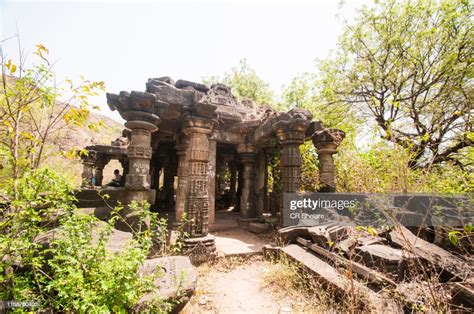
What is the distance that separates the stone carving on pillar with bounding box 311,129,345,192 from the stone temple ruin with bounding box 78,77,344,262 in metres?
0.03

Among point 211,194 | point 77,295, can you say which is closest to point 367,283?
point 77,295

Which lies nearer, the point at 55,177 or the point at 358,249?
the point at 55,177

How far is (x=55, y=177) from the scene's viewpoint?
Result: 185 cm

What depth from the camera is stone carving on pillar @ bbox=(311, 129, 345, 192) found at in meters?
5.90

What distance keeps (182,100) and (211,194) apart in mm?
3063

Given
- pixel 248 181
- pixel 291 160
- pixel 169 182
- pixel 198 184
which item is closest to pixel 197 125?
pixel 198 184

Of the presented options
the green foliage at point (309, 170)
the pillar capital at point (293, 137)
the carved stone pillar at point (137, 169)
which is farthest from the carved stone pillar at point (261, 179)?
the carved stone pillar at point (137, 169)

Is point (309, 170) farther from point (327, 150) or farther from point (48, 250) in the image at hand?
point (48, 250)

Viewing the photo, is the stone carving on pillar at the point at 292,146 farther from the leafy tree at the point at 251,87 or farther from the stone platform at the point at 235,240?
the leafy tree at the point at 251,87

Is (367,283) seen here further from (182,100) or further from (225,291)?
(182,100)

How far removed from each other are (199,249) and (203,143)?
2268mm

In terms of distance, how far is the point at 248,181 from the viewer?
8102 millimetres

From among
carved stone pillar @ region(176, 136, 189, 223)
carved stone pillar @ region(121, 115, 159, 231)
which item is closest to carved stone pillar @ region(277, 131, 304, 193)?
carved stone pillar @ region(176, 136, 189, 223)

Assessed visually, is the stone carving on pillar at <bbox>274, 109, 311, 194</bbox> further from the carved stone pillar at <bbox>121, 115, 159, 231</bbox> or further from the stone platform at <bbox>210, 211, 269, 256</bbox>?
the carved stone pillar at <bbox>121, 115, 159, 231</bbox>
